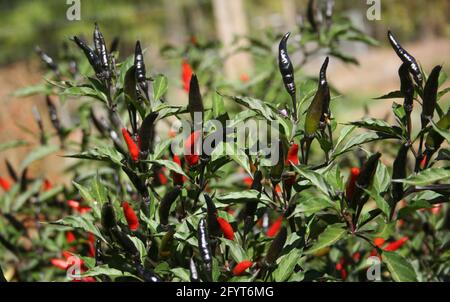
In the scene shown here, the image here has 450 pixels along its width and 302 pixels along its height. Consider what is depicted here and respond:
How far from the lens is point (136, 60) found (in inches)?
57.7

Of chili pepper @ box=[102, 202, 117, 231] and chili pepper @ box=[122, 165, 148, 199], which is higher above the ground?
chili pepper @ box=[122, 165, 148, 199]

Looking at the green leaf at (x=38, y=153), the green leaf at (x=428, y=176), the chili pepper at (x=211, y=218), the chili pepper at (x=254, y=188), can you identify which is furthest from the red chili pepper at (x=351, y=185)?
the green leaf at (x=38, y=153)

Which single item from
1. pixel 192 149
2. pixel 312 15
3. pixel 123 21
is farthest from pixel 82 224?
pixel 123 21

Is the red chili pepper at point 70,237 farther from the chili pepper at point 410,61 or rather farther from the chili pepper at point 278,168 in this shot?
the chili pepper at point 410,61

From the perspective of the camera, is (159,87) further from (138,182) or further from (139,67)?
(138,182)

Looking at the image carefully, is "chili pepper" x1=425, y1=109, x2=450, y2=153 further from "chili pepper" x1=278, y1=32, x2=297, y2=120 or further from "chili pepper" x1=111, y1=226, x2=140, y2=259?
"chili pepper" x1=111, y1=226, x2=140, y2=259

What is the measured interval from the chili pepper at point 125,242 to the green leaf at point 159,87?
15.2 inches

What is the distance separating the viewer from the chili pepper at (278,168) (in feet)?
4.52

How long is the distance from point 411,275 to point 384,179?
24 cm

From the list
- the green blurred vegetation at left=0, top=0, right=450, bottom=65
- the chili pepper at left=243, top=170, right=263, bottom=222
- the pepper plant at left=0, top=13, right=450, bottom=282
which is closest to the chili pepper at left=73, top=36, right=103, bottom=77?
the pepper plant at left=0, top=13, right=450, bottom=282

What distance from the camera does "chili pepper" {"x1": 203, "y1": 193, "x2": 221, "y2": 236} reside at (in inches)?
52.1

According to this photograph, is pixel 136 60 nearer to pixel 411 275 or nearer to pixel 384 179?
pixel 384 179

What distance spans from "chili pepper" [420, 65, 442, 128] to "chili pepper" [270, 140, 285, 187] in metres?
0.34
